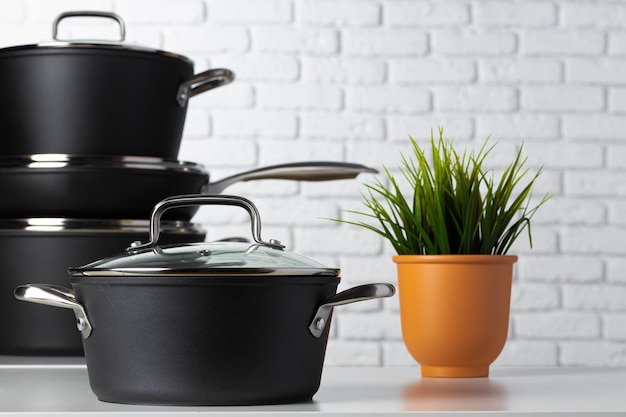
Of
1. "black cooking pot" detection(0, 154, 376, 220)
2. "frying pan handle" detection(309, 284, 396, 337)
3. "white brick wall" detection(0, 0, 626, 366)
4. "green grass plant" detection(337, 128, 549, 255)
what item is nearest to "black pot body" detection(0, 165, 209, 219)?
"black cooking pot" detection(0, 154, 376, 220)

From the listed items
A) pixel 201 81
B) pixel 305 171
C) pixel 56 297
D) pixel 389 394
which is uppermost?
pixel 201 81

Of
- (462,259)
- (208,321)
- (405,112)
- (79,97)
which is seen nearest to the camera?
(208,321)

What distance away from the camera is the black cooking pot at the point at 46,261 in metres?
1.10

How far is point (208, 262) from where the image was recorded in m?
0.76

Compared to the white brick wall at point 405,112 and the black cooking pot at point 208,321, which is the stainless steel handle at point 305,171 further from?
the white brick wall at point 405,112

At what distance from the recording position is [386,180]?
2.46 m

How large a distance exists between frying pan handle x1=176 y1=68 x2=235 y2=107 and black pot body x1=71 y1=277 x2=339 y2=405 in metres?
0.46

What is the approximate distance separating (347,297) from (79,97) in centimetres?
50

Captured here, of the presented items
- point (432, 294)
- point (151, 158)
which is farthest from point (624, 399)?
point (151, 158)

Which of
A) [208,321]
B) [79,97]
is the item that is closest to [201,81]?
[79,97]

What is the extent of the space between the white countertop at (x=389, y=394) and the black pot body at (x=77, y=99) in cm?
28

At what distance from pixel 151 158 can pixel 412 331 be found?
390 millimetres

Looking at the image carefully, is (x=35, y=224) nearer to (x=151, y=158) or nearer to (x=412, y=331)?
(x=151, y=158)

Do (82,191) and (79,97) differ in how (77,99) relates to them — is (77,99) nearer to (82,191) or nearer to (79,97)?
(79,97)
